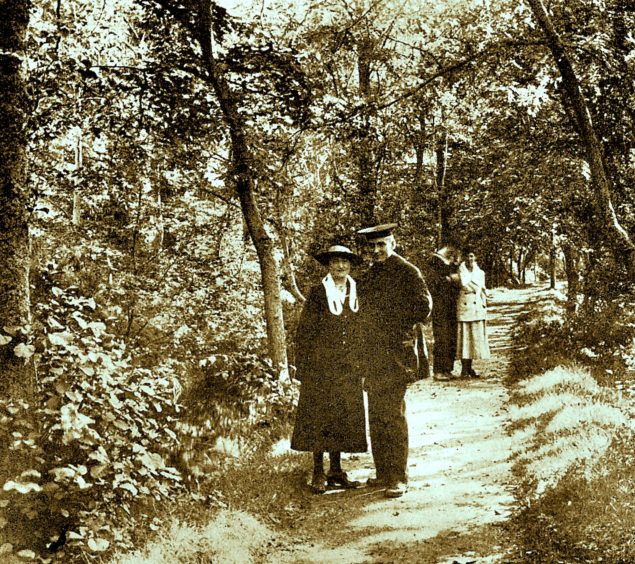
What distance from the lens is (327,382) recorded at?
6.48 metres

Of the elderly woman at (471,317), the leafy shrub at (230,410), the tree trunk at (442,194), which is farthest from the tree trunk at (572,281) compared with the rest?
the leafy shrub at (230,410)

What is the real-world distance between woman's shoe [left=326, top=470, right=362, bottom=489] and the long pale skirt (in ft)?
19.0

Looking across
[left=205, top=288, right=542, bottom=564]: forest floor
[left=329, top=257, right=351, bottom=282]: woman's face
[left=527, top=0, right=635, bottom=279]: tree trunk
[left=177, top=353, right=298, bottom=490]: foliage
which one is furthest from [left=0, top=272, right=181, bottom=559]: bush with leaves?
[left=527, top=0, right=635, bottom=279]: tree trunk

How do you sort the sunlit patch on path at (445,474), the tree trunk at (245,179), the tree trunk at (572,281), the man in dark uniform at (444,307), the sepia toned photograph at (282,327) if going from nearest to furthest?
1. the sepia toned photograph at (282,327)
2. the sunlit patch on path at (445,474)
3. the tree trunk at (245,179)
4. the man in dark uniform at (444,307)
5. the tree trunk at (572,281)

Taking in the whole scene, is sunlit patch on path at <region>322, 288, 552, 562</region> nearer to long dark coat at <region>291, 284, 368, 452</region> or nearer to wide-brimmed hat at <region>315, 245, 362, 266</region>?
long dark coat at <region>291, 284, 368, 452</region>

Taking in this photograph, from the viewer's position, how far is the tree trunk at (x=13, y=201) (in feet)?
14.1

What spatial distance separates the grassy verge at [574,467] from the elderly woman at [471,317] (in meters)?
1.71

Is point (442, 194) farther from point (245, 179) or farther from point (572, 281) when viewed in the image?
point (245, 179)

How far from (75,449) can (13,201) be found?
1.71 metres

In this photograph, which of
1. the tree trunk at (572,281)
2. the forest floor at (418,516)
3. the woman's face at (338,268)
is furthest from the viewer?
the tree trunk at (572,281)

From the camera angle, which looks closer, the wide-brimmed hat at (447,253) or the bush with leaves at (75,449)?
the bush with leaves at (75,449)

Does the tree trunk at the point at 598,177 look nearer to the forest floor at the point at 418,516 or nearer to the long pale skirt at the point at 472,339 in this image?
the forest floor at the point at 418,516

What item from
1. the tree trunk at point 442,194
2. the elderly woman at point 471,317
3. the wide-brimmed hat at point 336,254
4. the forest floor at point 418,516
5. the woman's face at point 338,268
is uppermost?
the tree trunk at point 442,194

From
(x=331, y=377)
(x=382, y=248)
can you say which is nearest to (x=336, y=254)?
(x=382, y=248)
